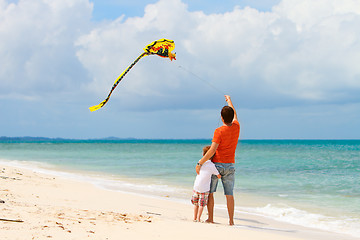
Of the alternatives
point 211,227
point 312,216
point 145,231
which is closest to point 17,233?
point 145,231

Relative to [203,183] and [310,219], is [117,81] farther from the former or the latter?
[310,219]

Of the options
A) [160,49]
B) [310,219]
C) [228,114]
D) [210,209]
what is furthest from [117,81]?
[310,219]

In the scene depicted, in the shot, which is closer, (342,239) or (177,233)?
(177,233)

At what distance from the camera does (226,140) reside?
5.39 metres

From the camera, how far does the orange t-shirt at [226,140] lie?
211 inches

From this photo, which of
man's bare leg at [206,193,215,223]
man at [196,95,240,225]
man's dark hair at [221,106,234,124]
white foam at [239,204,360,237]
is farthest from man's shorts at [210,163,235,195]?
white foam at [239,204,360,237]

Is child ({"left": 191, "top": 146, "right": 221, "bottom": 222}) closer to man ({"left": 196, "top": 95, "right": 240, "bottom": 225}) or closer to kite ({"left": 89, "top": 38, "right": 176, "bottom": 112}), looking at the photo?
man ({"left": 196, "top": 95, "right": 240, "bottom": 225})

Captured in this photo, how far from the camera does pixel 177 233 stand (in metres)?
4.41

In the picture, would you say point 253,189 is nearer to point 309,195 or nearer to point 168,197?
point 309,195

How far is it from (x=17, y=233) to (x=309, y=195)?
9.17 metres

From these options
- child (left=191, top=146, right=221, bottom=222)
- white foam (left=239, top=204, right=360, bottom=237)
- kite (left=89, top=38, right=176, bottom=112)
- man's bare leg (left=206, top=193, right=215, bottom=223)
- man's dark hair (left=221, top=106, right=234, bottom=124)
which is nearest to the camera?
man's dark hair (left=221, top=106, right=234, bottom=124)

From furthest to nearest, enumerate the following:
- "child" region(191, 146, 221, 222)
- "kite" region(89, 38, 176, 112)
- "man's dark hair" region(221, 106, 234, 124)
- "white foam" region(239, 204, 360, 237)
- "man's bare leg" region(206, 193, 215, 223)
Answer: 1. "kite" region(89, 38, 176, 112)
2. "white foam" region(239, 204, 360, 237)
3. "man's bare leg" region(206, 193, 215, 223)
4. "child" region(191, 146, 221, 222)
5. "man's dark hair" region(221, 106, 234, 124)

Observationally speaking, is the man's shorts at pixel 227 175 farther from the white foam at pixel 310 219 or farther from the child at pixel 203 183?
the white foam at pixel 310 219

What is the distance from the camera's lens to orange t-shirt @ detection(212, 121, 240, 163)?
211 inches
